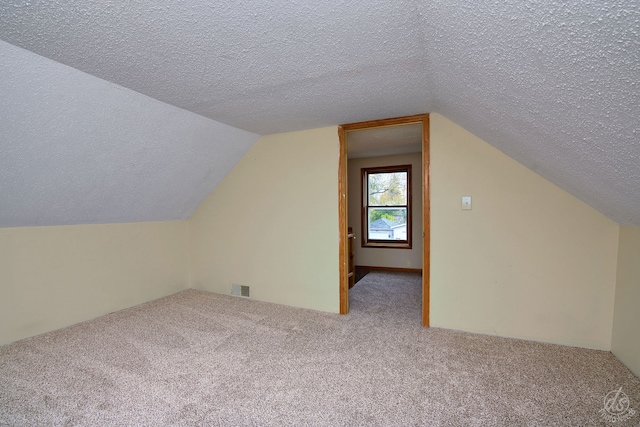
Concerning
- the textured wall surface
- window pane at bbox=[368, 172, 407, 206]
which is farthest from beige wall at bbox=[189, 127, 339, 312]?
window pane at bbox=[368, 172, 407, 206]

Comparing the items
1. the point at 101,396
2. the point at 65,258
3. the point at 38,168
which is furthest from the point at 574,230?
the point at 65,258

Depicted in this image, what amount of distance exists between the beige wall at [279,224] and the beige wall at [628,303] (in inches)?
88.2

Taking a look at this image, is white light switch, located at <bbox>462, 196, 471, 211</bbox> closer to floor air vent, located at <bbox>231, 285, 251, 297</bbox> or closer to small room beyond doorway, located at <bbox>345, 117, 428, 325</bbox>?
small room beyond doorway, located at <bbox>345, 117, 428, 325</bbox>

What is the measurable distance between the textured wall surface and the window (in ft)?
9.13

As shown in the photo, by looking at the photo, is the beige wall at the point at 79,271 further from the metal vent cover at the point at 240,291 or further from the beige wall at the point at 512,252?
the beige wall at the point at 512,252

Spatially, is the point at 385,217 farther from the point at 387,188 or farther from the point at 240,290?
the point at 240,290

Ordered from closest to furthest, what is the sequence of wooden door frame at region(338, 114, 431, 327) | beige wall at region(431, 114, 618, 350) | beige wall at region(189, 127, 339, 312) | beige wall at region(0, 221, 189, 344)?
beige wall at region(431, 114, 618, 350)
beige wall at region(0, 221, 189, 344)
wooden door frame at region(338, 114, 431, 327)
beige wall at region(189, 127, 339, 312)

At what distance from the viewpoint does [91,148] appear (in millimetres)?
2314

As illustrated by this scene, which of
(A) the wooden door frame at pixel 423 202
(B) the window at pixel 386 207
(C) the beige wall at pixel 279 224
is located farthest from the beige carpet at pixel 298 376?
(B) the window at pixel 386 207

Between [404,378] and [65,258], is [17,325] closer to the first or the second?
[65,258]

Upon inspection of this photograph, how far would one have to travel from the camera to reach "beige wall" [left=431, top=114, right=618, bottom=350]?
7.64 ft

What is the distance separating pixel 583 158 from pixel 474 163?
1151mm

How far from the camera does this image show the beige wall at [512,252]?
233 centimetres

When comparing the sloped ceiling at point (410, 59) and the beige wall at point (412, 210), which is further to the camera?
the beige wall at point (412, 210)
